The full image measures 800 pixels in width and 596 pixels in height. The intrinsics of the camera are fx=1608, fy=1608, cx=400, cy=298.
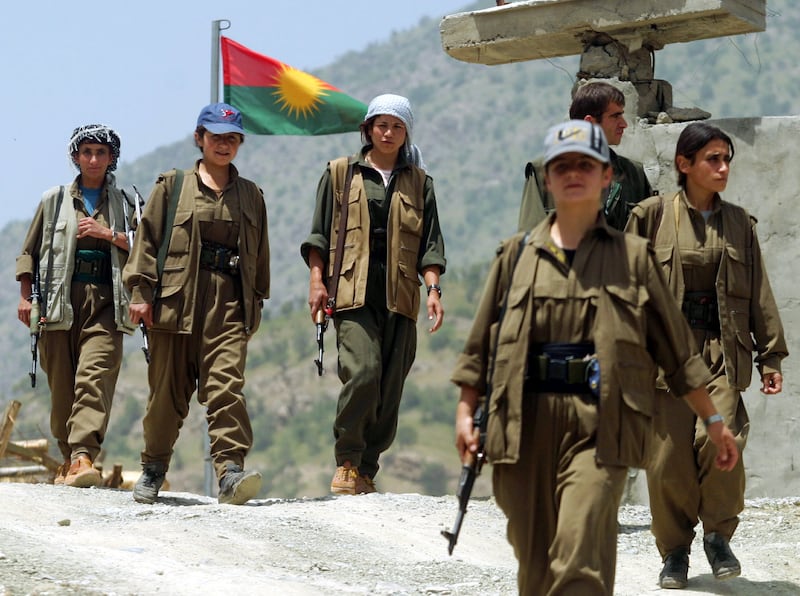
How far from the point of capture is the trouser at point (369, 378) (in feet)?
30.3

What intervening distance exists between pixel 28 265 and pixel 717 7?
15.1ft

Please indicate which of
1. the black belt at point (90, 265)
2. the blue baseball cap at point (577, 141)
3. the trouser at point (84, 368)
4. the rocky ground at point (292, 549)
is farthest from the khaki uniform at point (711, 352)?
the black belt at point (90, 265)

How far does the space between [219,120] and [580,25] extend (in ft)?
8.68

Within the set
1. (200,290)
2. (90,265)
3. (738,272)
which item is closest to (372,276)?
(200,290)

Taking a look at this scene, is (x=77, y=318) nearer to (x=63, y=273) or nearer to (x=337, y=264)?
(x=63, y=273)

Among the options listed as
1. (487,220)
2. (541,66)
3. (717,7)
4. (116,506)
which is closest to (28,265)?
(116,506)

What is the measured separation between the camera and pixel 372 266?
30.7ft

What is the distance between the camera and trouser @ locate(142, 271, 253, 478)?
891 centimetres

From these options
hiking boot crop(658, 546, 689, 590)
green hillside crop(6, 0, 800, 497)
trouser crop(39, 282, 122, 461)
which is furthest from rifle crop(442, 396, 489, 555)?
green hillside crop(6, 0, 800, 497)

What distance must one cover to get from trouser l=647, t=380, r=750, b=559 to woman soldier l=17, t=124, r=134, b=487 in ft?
13.0

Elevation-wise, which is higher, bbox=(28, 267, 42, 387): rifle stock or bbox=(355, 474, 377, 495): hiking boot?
bbox=(28, 267, 42, 387): rifle stock

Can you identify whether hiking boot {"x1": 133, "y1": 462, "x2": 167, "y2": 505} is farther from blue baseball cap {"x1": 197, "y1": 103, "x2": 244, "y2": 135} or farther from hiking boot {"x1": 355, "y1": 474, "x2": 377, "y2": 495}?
blue baseball cap {"x1": 197, "y1": 103, "x2": 244, "y2": 135}

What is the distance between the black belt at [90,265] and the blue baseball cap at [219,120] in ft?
4.41

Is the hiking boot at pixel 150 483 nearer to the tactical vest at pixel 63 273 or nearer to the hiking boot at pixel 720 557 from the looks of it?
the tactical vest at pixel 63 273
